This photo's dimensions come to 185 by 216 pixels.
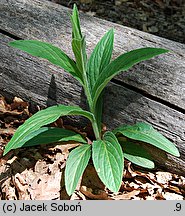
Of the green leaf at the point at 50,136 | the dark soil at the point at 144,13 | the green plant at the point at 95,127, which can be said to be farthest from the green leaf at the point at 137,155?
the dark soil at the point at 144,13

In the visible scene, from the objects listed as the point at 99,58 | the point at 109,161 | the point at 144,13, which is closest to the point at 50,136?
the point at 109,161

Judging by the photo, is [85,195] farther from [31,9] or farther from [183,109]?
[31,9]

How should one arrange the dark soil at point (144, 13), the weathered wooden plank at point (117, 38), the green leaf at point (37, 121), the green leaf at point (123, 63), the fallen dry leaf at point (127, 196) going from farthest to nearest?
the dark soil at point (144, 13), the weathered wooden plank at point (117, 38), the fallen dry leaf at point (127, 196), the green leaf at point (123, 63), the green leaf at point (37, 121)

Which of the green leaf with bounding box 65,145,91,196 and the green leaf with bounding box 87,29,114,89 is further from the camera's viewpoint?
the green leaf with bounding box 87,29,114,89

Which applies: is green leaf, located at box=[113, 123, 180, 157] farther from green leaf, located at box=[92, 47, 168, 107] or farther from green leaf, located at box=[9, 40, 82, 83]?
green leaf, located at box=[9, 40, 82, 83]

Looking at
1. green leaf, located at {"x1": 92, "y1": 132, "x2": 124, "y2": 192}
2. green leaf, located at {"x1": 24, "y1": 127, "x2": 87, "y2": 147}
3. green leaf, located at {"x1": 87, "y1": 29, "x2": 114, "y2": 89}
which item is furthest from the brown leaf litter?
green leaf, located at {"x1": 87, "y1": 29, "x2": 114, "y2": 89}

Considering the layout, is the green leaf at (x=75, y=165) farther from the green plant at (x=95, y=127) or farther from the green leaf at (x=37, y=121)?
the green leaf at (x=37, y=121)

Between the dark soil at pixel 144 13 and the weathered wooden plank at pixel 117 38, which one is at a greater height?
the dark soil at pixel 144 13

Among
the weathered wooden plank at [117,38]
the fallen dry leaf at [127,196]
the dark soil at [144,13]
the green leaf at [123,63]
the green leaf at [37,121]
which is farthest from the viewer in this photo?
the dark soil at [144,13]
